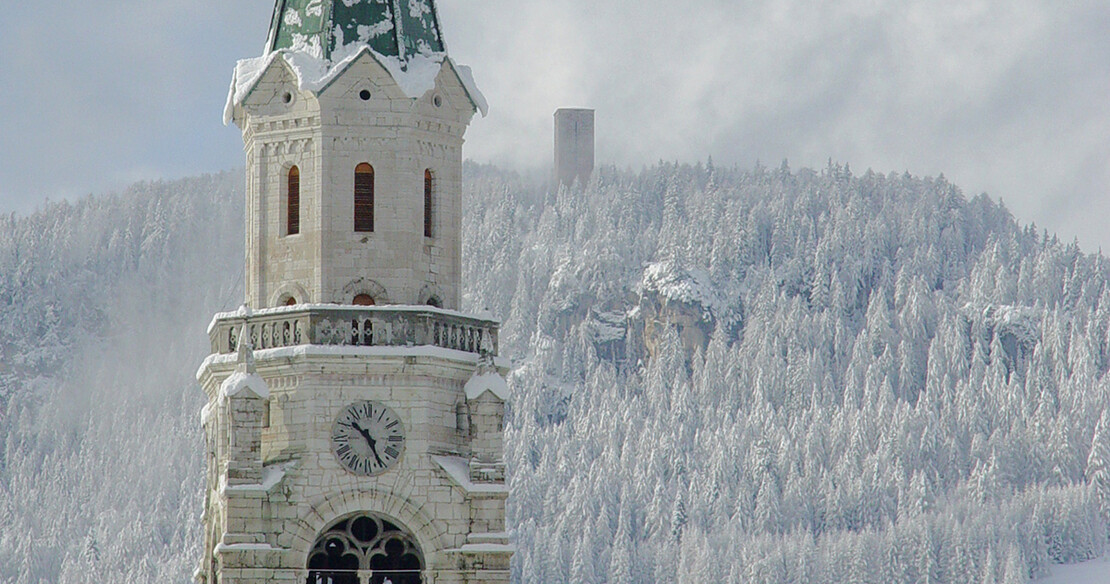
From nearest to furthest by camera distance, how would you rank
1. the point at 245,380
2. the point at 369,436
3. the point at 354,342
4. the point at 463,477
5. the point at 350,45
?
the point at 245,380
the point at 463,477
the point at 354,342
the point at 369,436
the point at 350,45

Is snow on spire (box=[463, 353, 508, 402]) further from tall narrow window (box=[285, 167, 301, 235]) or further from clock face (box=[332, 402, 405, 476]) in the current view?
tall narrow window (box=[285, 167, 301, 235])

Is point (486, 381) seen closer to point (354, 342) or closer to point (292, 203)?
point (354, 342)

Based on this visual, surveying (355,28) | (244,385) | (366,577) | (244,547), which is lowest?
(366,577)

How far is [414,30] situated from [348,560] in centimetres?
1256

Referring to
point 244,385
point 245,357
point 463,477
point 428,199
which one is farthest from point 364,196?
point 463,477

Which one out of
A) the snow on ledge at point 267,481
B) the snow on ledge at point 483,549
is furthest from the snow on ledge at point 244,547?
the snow on ledge at point 483,549

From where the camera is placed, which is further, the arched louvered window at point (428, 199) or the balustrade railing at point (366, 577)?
the arched louvered window at point (428, 199)

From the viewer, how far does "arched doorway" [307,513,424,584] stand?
230 ft

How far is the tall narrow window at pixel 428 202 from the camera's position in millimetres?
72250

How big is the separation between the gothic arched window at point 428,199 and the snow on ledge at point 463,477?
5388 millimetres

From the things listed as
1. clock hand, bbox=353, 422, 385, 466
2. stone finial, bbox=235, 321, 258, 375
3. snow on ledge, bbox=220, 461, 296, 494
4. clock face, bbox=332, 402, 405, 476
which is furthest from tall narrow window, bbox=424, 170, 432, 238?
snow on ledge, bbox=220, 461, 296, 494

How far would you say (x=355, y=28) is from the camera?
72.5m

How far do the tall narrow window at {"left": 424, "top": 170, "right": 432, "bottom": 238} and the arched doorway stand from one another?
686cm

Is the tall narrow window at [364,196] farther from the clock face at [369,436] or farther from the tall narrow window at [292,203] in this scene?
the clock face at [369,436]
